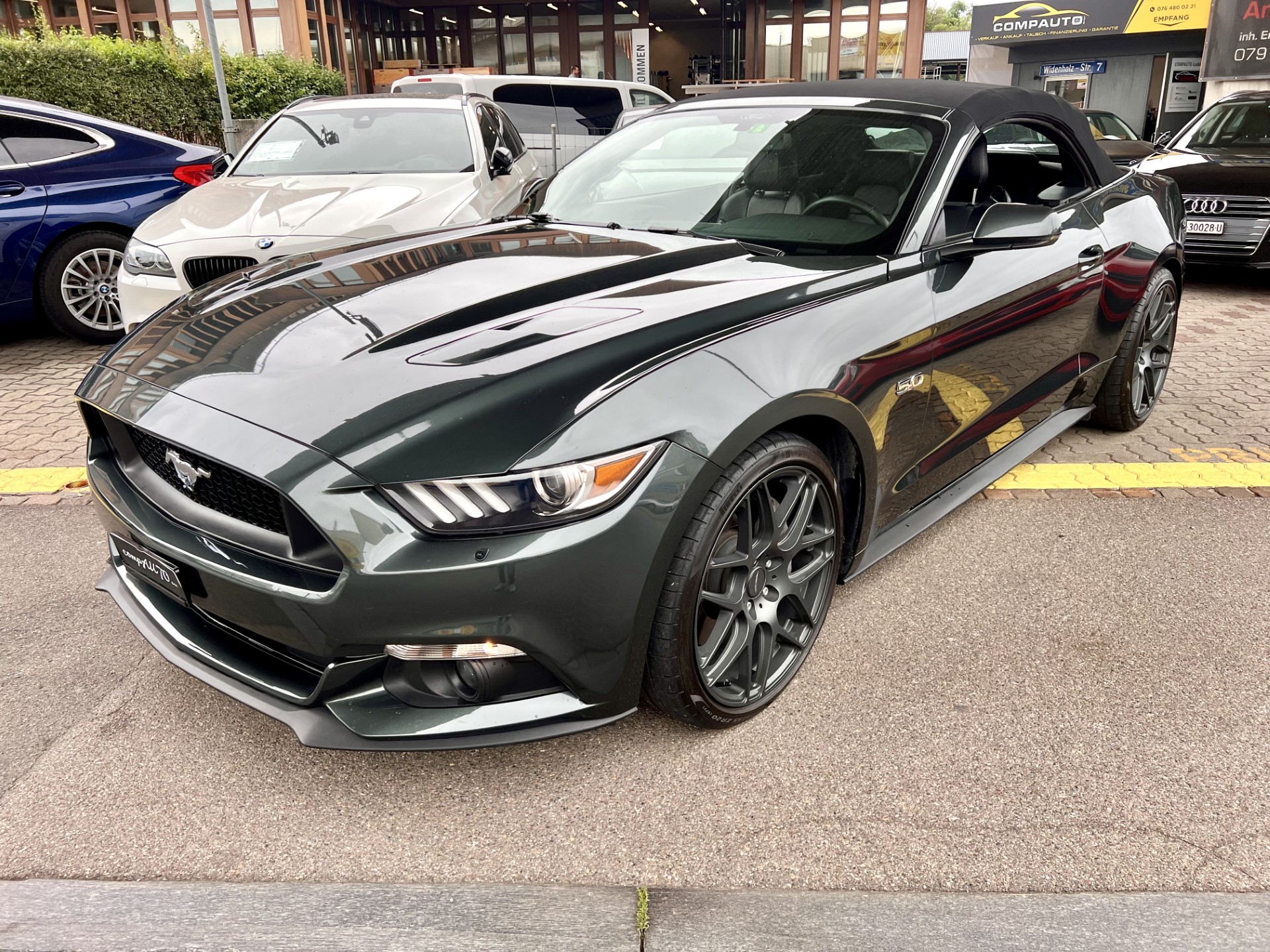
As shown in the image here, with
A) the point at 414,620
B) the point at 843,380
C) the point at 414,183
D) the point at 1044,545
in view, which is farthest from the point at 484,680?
the point at 414,183

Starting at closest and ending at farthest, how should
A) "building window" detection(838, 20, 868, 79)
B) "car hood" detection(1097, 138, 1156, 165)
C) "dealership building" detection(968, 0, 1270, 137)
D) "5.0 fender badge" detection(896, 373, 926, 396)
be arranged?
"5.0 fender badge" detection(896, 373, 926, 396) < "car hood" detection(1097, 138, 1156, 165) < "dealership building" detection(968, 0, 1270, 137) < "building window" detection(838, 20, 868, 79)

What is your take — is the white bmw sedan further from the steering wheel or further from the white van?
the white van

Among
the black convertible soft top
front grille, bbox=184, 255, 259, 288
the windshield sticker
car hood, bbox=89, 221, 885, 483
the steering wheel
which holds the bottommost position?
front grille, bbox=184, 255, 259, 288

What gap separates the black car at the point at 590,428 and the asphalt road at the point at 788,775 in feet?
0.80

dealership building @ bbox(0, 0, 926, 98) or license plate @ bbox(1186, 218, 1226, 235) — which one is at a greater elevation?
dealership building @ bbox(0, 0, 926, 98)

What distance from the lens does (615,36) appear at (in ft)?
97.9

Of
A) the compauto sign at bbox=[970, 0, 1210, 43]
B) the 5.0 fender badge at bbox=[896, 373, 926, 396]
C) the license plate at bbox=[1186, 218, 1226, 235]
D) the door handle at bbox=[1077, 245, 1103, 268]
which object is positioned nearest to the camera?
the 5.0 fender badge at bbox=[896, 373, 926, 396]

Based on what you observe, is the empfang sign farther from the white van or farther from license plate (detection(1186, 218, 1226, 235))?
license plate (detection(1186, 218, 1226, 235))

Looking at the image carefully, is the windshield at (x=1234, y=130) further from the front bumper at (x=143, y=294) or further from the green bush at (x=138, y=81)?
the green bush at (x=138, y=81)

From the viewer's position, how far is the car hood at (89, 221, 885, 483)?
76.4 inches

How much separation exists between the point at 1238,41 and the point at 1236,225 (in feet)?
46.0

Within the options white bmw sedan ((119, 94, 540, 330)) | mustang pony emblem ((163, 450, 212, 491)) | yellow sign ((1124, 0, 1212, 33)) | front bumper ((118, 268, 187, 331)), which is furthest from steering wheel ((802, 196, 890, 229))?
yellow sign ((1124, 0, 1212, 33))

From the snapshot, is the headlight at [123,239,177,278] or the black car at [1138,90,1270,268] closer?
the headlight at [123,239,177,278]

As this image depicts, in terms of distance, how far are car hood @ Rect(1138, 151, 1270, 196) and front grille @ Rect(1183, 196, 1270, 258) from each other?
0.18ft
